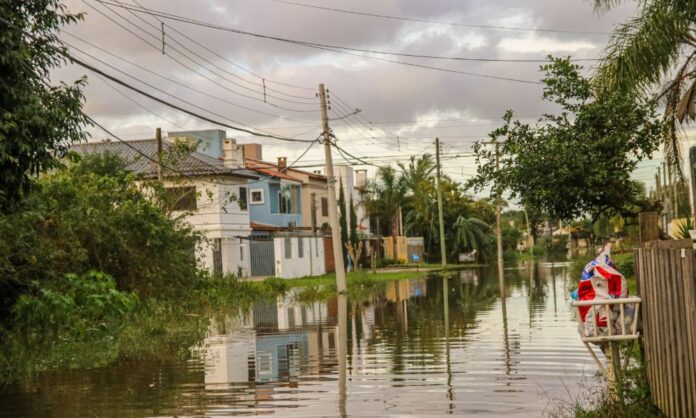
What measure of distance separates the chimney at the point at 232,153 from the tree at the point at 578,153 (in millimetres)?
43209

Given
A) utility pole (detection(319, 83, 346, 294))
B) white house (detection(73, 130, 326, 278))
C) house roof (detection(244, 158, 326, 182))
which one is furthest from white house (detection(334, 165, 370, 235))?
utility pole (detection(319, 83, 346, 294))

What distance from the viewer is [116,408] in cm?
1274

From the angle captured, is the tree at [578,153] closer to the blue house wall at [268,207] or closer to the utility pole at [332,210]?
the utility pole at [332,210]

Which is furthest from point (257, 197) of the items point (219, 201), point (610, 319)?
point (610, 319)

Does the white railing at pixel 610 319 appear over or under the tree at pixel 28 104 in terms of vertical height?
under

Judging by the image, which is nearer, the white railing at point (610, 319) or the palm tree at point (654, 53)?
Answer: the white railing at point (610, 319)

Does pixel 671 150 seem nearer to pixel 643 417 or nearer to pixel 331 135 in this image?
pixel 643 417

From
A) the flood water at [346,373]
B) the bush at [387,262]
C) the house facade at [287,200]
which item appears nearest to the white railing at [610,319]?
the flood water at [346,373]

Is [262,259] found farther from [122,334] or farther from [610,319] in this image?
[610,319]

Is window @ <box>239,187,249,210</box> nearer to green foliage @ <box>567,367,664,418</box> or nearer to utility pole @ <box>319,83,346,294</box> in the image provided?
utility pole @ <box>319,83,346,294</box>

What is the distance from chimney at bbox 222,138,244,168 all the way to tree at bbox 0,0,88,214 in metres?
41.9

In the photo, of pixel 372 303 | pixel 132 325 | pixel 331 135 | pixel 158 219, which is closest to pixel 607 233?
pixel 331 135

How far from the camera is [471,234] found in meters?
80.3

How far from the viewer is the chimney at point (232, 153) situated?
192ft
